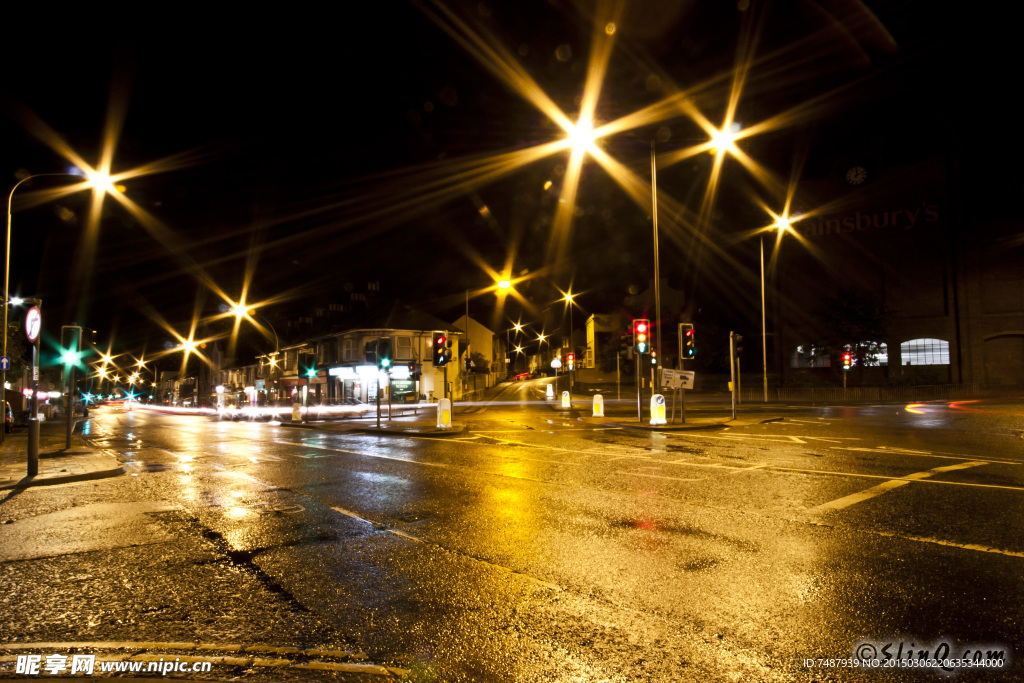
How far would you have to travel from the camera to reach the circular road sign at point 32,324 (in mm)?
12789

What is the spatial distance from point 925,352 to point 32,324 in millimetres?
54497

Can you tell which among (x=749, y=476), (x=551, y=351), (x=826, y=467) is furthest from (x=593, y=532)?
(x=551, y=351)

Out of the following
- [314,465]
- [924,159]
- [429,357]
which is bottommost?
[314,465]

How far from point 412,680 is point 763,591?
9.84 ft

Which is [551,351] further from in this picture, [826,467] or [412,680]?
A: [412,680]

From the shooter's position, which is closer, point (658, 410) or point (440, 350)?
point (658, 410)

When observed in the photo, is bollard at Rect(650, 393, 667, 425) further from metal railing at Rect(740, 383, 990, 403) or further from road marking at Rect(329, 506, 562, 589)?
metal railing at Rect(740, 383, 990, 403)

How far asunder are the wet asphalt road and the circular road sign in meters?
4.00

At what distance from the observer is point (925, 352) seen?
46.3 metres

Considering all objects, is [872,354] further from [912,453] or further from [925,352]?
[912,453]

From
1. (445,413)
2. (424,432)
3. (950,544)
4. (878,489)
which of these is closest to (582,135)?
(445,413)

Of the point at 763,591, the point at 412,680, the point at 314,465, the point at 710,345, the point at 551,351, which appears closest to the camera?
the point at 412,680

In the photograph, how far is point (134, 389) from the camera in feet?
478

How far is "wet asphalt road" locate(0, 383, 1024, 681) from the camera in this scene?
396cm
